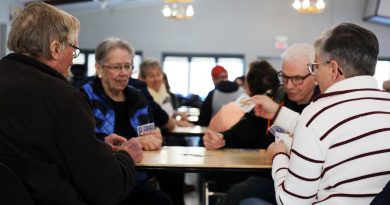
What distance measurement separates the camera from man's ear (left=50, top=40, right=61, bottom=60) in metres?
1.47

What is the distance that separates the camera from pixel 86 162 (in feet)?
4.48

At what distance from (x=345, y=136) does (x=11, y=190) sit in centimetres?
92

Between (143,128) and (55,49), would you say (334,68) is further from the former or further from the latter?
(143,128)

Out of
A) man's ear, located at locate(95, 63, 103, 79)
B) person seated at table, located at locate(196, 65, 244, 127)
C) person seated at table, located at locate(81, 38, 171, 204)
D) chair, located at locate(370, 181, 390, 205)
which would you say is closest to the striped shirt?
chair, located at locate(370, 181, 390, 205)

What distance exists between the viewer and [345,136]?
1317mm

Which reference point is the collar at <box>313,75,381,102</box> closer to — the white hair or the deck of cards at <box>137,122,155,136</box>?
the white hair

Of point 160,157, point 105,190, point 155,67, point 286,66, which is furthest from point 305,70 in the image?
point 155,67

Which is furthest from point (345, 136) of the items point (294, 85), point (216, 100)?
point (216, 100)

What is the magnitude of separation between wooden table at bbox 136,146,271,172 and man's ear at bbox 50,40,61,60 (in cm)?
61

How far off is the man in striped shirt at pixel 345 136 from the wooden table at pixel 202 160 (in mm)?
507

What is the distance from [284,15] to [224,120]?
28.7 feet

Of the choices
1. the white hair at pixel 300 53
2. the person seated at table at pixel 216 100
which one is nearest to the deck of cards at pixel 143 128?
the white hair at pixel 300 53

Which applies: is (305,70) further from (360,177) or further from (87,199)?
(87,199)

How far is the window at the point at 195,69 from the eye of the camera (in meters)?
11.3
